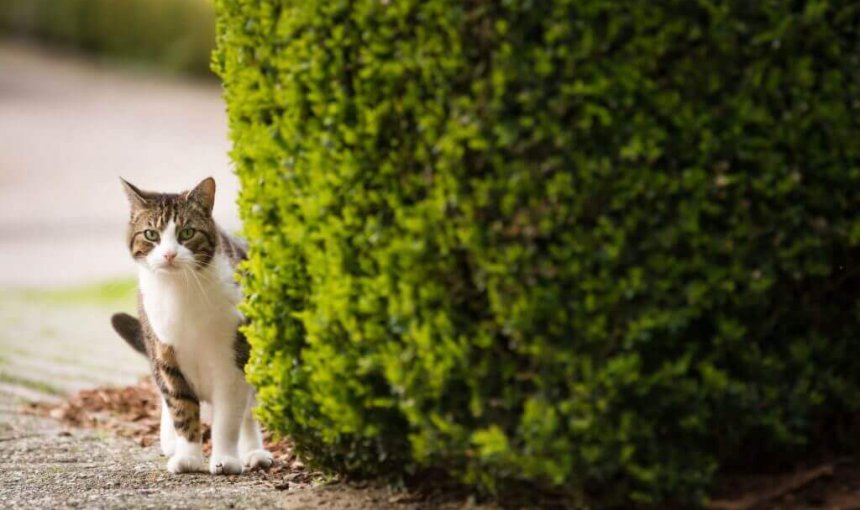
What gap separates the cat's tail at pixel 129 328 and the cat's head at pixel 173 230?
0.94 meters

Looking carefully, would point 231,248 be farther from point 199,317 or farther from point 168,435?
point 168,435

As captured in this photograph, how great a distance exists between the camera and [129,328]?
6062 mm

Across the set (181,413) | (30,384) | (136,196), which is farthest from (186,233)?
(30,384)

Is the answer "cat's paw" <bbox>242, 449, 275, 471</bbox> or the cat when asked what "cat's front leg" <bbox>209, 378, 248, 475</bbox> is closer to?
the cat

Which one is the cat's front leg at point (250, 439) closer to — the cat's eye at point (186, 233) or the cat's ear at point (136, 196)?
the cat's eye at point (186, 233)

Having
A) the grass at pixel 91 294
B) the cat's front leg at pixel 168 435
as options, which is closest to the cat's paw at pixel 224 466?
the cat's front leg at pixel 168 435

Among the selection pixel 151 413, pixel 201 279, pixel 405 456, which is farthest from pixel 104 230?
pixel 405 456

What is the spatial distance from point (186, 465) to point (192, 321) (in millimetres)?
732

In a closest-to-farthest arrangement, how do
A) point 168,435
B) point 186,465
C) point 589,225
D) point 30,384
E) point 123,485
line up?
point 589,225, point 123,485, point 186,465, point 168,435, point 30,384

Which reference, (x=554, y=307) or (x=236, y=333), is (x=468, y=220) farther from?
(x=236, y=333)

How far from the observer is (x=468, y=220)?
3.40 meters

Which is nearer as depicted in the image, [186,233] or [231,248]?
[186,233]

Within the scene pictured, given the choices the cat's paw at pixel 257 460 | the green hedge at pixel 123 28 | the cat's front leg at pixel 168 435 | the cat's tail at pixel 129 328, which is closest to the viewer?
the cat's paw at pixel 257 460

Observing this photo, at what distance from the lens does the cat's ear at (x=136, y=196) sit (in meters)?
5.10
